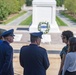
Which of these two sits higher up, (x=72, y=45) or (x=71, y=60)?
(x=72, y=45)

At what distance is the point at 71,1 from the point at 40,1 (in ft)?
105

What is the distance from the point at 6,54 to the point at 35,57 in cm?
52

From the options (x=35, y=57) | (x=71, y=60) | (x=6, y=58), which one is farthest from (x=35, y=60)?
(x=71, y=60)

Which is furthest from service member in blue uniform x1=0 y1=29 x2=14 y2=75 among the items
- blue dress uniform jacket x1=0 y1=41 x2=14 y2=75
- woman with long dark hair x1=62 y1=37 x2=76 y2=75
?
woman with long dark hair x1=62 y1=37 x2=76 y2=75

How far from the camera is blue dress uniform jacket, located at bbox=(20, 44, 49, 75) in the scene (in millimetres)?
5500

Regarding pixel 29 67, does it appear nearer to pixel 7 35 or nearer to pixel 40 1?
pixel 7 35

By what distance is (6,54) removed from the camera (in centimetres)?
548

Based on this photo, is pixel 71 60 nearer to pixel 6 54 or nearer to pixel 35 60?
pixel 35 60

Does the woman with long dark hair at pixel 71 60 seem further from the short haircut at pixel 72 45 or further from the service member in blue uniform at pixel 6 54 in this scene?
the service member in blue uniform at pixel 6 54

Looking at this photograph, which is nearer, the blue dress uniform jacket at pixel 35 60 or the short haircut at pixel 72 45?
the short haircut at pixel 72 45

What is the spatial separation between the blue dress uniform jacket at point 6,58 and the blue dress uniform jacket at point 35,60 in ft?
0.94

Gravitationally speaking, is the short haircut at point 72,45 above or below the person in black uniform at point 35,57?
above

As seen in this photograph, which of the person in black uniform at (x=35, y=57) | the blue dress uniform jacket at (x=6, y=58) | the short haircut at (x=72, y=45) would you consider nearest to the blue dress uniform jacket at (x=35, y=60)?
the person in black uniform at (x=35, y=57)

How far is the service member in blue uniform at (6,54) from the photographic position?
5.45 m
